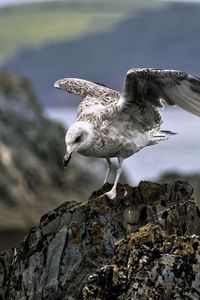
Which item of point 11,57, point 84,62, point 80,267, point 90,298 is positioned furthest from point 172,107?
point 11,57

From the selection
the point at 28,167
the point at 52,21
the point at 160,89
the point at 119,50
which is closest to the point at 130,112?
the point at 160,89

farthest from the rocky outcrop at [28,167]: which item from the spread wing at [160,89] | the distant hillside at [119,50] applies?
the distant hillside at [119,50]

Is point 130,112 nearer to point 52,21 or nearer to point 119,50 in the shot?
point 119,50

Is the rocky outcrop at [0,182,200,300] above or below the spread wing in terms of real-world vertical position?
below

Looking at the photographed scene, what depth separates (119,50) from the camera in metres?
112

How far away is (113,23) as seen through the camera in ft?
407

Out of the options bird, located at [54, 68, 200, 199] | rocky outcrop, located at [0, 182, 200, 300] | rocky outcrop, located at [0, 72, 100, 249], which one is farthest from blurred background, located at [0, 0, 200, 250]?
rocky outcrop, located at [0, 182, 200, 300]

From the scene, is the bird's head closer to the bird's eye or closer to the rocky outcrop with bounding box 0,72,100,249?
the bird's eye

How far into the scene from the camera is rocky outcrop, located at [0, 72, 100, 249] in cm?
3569

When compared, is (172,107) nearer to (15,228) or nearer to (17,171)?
(15,228)

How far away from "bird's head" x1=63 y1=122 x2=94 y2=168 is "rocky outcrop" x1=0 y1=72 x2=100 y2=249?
17.4 m

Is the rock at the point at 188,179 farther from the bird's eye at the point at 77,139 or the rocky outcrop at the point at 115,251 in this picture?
the rocky outcrop at the point at 115,251

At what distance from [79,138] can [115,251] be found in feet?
9.98

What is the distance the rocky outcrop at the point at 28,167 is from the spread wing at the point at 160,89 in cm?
1685
